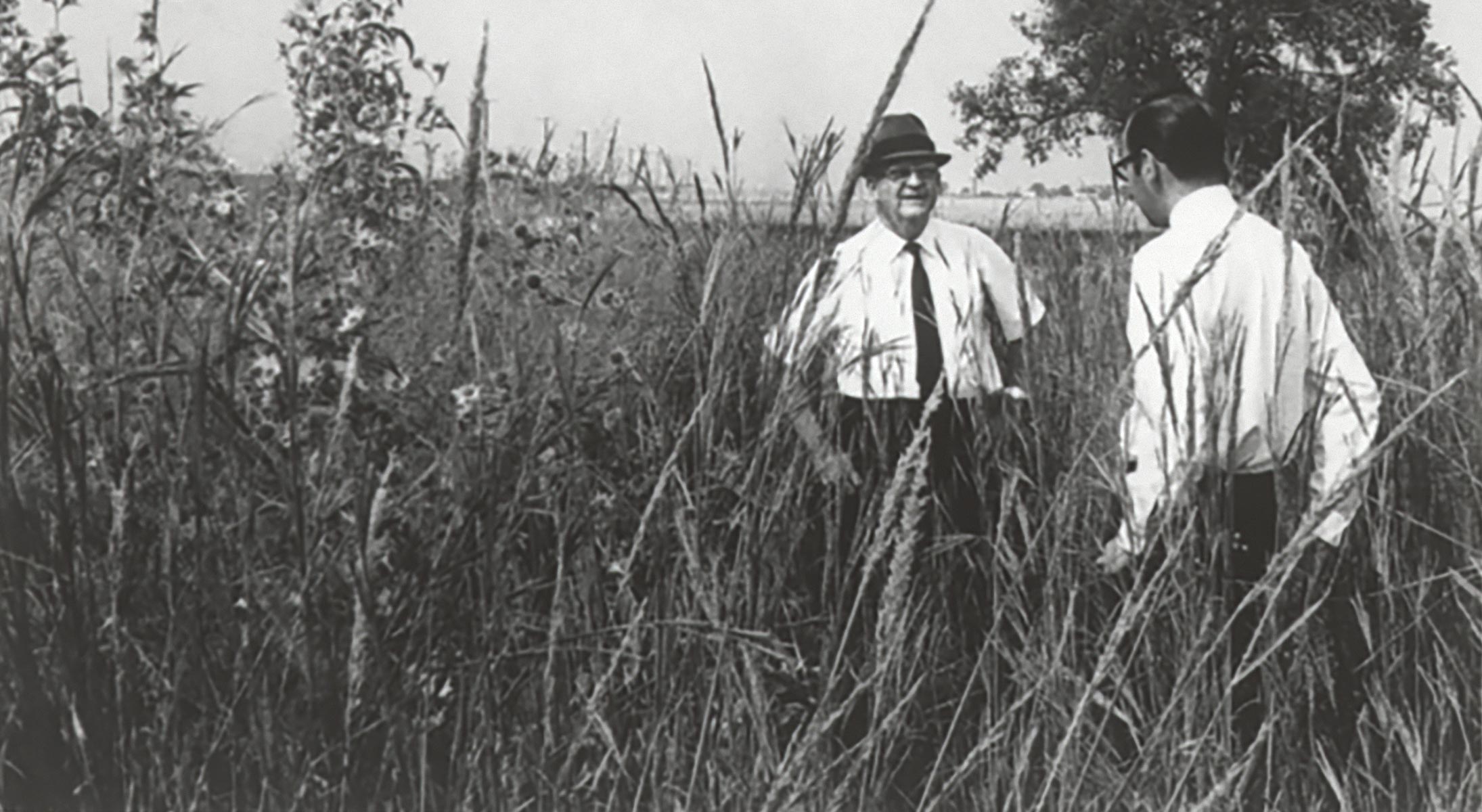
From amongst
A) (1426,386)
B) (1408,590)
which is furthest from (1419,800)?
(1426,386)

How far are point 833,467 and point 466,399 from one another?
52cm

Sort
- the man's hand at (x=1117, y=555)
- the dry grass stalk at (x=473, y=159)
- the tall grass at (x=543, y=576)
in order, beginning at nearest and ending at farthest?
1. the dry grass stalk at (x=473, y=159)
2. the tall grass at (x=543, y=576)
3. the man's hand at (x=1117, y=555)

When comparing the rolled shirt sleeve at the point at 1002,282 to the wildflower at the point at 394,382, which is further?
the rolled shirt sleeve at the point at 1002,282

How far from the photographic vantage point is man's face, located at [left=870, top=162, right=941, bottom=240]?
4051 millimetres

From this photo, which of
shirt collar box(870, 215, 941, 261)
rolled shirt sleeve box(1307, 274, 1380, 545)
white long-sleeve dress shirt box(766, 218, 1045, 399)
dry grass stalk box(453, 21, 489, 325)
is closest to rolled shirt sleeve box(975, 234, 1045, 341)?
white long-sleeve dress shirt box(766, 218, 1045, 399)

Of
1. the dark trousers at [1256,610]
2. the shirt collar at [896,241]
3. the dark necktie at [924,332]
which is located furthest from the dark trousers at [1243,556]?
the shirt collar at [896,241]

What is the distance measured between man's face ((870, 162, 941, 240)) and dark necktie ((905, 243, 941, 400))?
0.05 meters

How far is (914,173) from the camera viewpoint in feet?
13.3

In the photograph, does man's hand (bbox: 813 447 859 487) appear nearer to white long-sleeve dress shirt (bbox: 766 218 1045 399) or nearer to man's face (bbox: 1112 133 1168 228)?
white long-sleeve dress shirt (bbox: 766 218 1045 399)

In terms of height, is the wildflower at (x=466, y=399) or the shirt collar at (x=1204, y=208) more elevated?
the shirt collar at (x=1204, y=208)

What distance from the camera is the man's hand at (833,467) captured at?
84.5 inches

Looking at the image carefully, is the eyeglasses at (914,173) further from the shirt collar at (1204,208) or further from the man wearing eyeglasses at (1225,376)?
the shirt collar at (1204,208)

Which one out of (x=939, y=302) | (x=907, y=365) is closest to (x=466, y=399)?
(x=907, y=365)

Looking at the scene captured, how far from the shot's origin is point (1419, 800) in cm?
218
